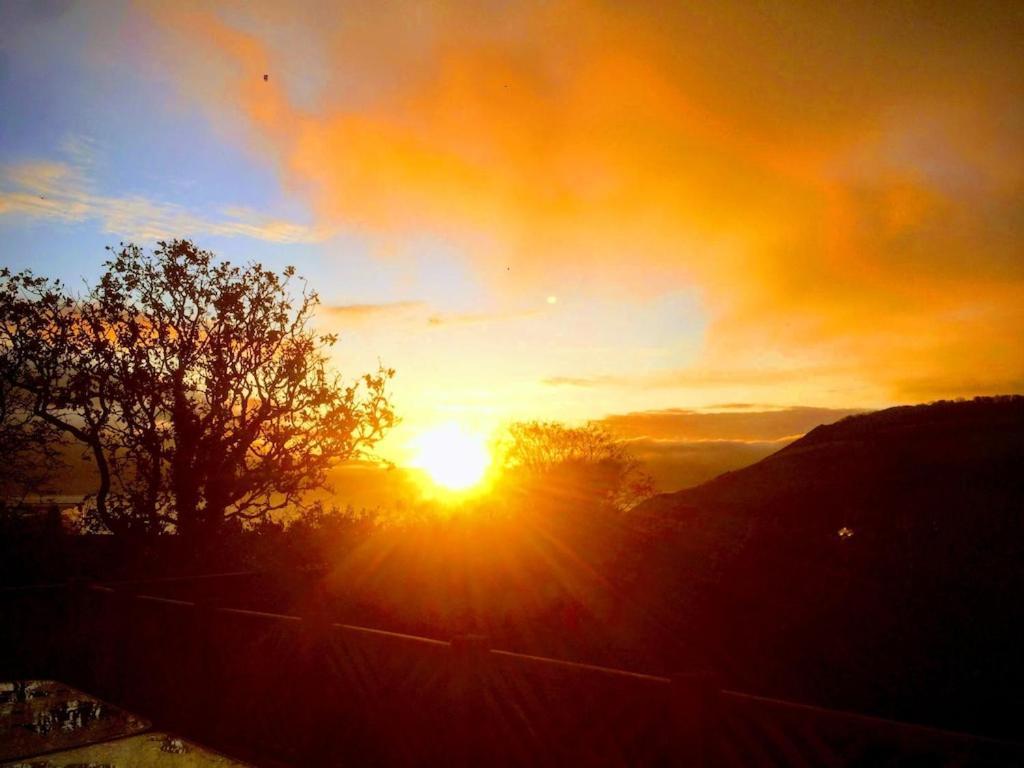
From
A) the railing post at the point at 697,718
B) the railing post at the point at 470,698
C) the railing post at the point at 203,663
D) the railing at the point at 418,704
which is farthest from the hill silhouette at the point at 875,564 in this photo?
the railing post at the point at 203,663

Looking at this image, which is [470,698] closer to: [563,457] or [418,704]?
[418,704]

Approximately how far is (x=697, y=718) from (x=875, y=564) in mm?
5843

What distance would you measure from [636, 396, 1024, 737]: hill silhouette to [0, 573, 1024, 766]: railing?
2.95 m

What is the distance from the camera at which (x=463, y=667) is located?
6.43 m

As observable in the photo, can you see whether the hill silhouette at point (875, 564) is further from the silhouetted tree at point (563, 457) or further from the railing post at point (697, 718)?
the silhouetted tree at point (563, 457)

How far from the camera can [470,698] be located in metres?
6.39

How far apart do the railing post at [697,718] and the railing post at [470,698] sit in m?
2.01

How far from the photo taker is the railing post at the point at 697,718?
4688 mm

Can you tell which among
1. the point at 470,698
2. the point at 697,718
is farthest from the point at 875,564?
the point at 697,718

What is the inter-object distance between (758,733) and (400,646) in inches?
140

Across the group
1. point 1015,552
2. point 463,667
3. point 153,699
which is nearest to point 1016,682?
point 1015,552

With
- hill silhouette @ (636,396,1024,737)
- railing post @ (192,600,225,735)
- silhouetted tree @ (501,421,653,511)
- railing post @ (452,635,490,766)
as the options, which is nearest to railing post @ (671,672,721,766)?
railing post @ (452,635,490,766)

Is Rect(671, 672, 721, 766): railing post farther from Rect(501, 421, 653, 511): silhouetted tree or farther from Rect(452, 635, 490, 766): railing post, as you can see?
Rect(501, 421, 653, 511): silhouetted tree

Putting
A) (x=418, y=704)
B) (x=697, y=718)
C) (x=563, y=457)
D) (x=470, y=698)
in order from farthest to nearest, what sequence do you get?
(x=563, y=457), (x=418, y=704), (x=470, y=698), (x=697, y=718)
